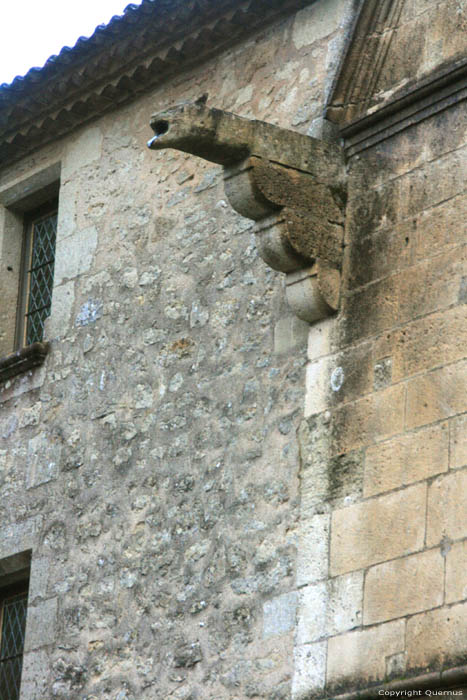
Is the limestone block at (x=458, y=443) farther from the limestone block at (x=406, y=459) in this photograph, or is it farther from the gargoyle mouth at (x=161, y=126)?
the gargoyle mouth at (x=161, y=126)

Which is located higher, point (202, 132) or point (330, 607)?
point (202, 132)

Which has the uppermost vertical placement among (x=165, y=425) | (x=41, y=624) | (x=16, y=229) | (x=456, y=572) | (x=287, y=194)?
(x=16, y=229)

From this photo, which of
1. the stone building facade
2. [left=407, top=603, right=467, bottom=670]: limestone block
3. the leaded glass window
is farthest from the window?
[left=407, top=603, right=467, bottom=670]: limestone block

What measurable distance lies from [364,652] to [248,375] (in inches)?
65.5

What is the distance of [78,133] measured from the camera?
30.1ft

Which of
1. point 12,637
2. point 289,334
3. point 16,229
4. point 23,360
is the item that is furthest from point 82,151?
point 12,637

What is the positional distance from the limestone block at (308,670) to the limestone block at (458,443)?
967mm

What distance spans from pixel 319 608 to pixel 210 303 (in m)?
1.89

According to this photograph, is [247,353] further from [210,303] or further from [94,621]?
[94,621]

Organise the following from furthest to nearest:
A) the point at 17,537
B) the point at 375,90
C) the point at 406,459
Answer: the point at 17,537, the point at 375,90, the point at 406,459

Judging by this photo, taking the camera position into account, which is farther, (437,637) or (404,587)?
(404,587)

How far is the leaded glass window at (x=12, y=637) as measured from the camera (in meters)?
8.37

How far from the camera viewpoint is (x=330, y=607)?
646cm

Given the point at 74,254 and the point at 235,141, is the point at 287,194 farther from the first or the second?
the point at 74,254
